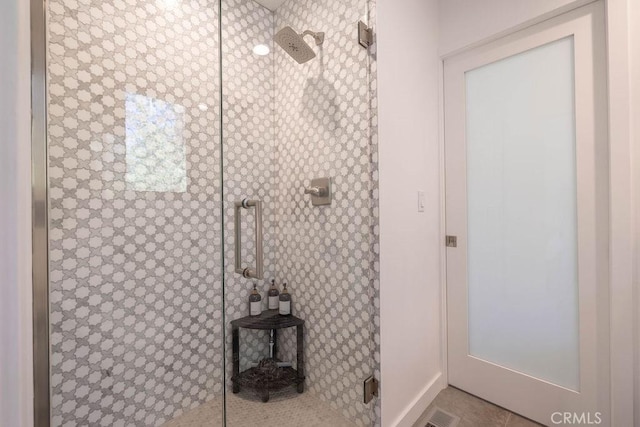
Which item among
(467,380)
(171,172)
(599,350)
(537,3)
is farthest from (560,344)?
(171,172)

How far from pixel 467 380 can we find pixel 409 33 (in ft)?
6.69

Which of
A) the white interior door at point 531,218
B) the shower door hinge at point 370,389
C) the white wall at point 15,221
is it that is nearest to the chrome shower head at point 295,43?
the white wall at point 15,221

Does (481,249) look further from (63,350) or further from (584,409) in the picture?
(63,350)

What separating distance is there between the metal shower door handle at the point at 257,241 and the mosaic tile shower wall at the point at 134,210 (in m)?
0.08

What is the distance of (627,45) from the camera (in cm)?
117

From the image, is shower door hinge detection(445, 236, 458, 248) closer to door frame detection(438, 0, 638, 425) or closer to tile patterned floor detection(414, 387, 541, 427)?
door frame detection(438, 0, 638, 425)

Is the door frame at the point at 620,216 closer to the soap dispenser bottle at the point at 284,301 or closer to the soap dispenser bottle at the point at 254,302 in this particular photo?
the soap dispenser bottle at the point at 284,301

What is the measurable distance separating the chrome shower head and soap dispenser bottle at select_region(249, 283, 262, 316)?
105 cm

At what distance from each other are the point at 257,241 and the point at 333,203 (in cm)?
39

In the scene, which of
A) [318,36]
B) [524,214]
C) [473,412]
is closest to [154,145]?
[318,36]

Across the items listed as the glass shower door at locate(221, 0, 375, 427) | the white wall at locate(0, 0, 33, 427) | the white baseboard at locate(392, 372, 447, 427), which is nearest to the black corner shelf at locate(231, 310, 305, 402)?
the glass shower door at locate(221, 0, 375, 427)

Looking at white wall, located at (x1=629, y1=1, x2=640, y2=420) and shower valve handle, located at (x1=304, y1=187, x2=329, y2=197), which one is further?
shower valve handle, located at (x1=304, y1=187, x2=329, y2=197)

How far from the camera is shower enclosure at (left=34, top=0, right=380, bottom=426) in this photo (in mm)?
924

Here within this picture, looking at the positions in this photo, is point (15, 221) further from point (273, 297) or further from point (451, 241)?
point (451, 241)
